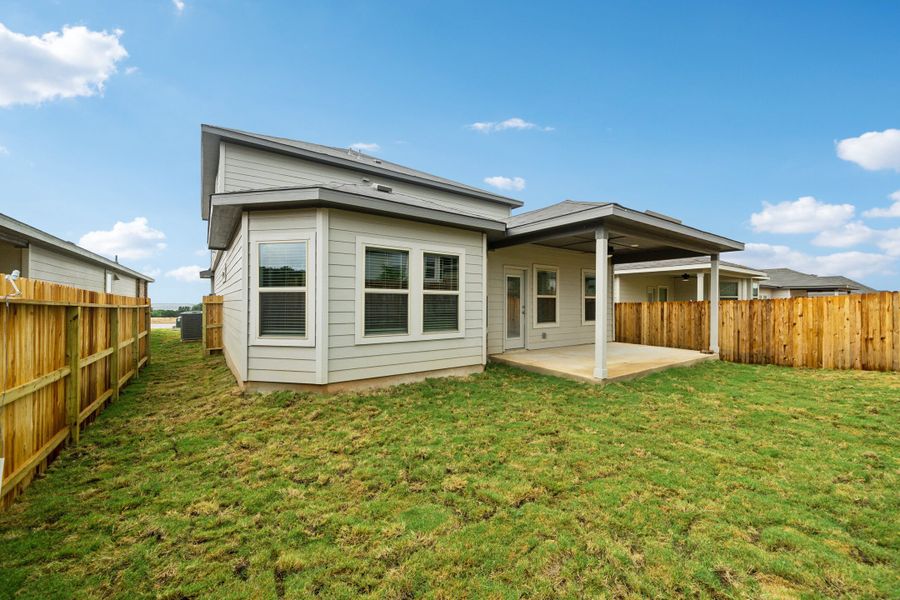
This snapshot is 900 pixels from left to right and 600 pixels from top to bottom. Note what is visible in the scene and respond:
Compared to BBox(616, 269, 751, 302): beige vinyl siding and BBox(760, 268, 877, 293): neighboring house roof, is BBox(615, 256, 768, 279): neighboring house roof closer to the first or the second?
BBox(616, 269, 751, 302): beige vinyl siding

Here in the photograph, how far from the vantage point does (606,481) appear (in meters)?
Result: 2.91

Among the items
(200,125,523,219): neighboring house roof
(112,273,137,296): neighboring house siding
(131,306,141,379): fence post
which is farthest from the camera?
(112,273,137,296): neighboring house siding

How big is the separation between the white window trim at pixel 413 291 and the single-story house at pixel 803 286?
852 inches

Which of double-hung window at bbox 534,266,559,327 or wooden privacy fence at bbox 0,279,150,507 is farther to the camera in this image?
double-hung window at bbox 534,266,559,327

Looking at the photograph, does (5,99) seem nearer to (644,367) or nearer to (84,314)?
(84,314)

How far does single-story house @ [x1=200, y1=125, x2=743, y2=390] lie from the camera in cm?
520

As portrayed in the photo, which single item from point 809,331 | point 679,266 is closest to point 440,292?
point 809,331

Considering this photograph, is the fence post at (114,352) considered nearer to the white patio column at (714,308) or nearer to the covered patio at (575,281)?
the covered patio at (575,281)

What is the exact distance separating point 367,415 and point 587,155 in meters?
16.5

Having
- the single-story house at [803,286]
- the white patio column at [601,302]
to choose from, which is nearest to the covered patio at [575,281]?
the white patio column at [601,302]

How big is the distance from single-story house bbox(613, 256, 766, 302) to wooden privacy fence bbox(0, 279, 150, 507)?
48.2ft

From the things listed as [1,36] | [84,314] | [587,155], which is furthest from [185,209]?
[587,155]

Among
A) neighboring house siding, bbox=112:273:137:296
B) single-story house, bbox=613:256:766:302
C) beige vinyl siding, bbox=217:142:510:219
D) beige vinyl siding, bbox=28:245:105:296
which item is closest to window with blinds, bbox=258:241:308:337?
beige vinyl siding, bbox=217:142:510:219

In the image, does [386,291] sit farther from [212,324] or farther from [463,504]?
[212,324]
